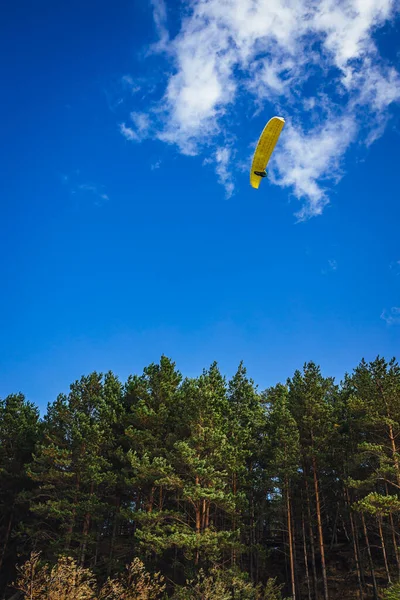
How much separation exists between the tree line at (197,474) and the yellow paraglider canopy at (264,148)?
40.4ft

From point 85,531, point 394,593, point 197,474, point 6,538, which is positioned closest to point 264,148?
point 197,474

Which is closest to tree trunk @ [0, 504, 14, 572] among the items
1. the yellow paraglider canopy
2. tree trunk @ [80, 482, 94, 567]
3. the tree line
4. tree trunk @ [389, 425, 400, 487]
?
the tree line

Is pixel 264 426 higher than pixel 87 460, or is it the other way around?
pixel 264 426

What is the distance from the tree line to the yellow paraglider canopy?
1231 cm

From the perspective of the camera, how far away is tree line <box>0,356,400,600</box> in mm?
22344

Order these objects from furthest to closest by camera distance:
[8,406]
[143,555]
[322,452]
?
[8,406]
[322,452]
[143,555]

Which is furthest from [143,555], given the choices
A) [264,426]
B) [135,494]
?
[264,426]

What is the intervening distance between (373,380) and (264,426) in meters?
8.81

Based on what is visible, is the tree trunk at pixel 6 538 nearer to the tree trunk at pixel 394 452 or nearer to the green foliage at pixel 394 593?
the green foliage at pixel 394 593

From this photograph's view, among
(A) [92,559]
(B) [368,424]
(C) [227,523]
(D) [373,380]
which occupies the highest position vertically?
(D) [373,380]

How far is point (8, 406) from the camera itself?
33.6 meters

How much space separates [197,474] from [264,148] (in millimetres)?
17111

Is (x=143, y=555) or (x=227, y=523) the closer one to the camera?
(x=143, y=555)

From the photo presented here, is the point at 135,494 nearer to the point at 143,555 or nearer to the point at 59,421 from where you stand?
the point at 143,555
